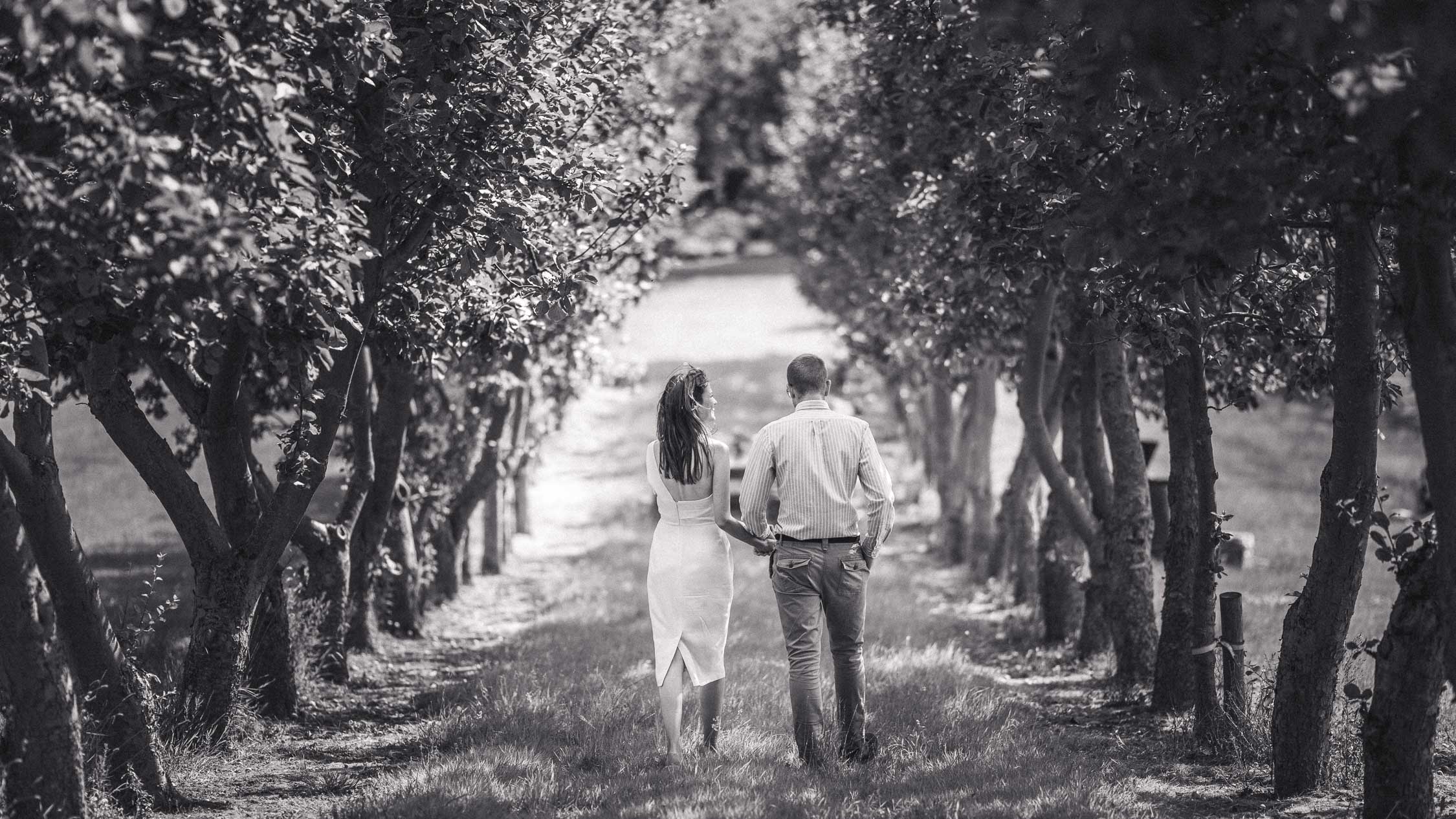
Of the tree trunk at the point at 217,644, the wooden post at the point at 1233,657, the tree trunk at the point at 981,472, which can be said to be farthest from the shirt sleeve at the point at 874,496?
the tree trunk at the point at 981,472

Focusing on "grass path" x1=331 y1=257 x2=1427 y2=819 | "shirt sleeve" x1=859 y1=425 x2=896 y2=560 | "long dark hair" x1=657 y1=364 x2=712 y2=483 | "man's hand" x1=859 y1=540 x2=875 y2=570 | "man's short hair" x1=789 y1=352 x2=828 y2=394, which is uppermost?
"man's short hair" x1=789 y1=352 x2=828 y2=394

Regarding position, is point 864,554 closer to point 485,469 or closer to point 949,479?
point 485,469

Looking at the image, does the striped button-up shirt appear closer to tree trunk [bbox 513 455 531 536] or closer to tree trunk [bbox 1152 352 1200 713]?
tree trunk [bbox 1152 352 1200 713]

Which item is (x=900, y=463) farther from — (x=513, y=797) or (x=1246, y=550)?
(x=513, y=797)

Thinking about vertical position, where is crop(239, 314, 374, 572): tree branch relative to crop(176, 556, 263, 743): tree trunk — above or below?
above

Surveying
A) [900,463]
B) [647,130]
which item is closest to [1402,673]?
[647,130]

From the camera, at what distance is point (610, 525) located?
22.8m

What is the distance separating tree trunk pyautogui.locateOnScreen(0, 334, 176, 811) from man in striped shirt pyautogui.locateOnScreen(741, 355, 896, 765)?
3.36 meters

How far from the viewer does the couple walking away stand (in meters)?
6.77

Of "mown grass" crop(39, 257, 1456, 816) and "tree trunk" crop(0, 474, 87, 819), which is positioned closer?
"tree trunk" crop(0, 474, 87, 819)

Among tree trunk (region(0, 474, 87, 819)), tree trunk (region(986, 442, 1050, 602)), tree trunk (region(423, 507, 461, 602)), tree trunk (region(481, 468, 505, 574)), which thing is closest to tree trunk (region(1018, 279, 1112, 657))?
tree trunk (region(986, 442, 1050, 602))

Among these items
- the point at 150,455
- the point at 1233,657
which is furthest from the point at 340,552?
the point at 1233,657

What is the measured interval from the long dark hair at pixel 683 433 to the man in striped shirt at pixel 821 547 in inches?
11.5

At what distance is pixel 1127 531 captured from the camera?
995 cm
